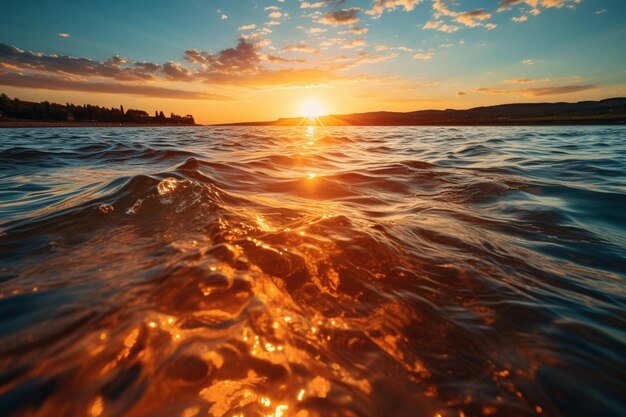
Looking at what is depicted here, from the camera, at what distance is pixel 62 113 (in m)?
86.1

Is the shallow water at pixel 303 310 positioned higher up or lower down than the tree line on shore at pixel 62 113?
lower down

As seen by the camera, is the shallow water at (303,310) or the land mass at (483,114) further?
the land mass at (483,114)

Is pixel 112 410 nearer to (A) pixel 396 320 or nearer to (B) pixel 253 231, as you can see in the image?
(A) pixel 396 320

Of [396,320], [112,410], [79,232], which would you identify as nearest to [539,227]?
[396,320]

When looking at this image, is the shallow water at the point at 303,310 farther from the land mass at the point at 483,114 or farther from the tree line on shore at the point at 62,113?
the tree line on shore at the point at 62,113

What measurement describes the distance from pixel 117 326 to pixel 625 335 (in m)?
3.57

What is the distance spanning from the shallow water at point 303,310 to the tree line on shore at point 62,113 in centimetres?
10557

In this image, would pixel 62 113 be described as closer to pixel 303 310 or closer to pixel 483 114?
pixel 303 310

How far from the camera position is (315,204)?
5.09 m

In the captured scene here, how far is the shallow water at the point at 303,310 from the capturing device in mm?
1427

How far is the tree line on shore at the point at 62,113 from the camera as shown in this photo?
8000 centimetres

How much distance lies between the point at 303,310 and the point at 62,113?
119550mm

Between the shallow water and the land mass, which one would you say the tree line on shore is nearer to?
the land mass

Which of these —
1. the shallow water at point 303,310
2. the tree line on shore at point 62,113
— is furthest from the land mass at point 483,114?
the shallow water at point 303,310
